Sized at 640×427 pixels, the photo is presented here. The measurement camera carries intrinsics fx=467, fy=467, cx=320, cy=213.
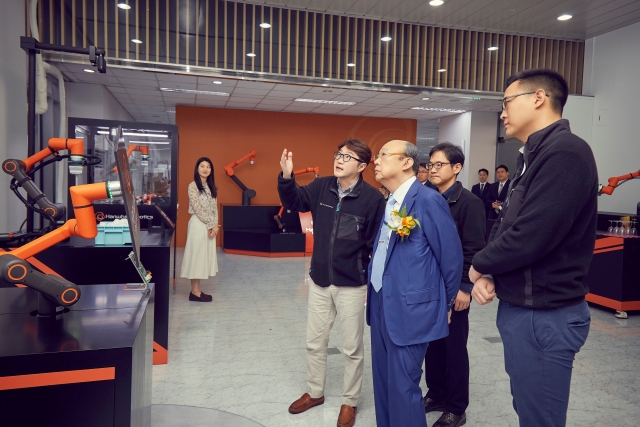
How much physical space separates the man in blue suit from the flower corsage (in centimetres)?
2

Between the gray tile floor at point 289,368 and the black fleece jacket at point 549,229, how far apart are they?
1.57m

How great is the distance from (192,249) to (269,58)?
10.6 feet

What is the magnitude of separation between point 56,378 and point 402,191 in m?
1.62

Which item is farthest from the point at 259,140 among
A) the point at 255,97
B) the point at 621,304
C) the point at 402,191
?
the point at 402,191

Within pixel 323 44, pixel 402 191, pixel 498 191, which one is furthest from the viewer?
pixel 498 191

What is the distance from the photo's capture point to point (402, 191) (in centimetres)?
231

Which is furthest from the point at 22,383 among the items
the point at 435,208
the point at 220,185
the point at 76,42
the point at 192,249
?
the point at 220,185

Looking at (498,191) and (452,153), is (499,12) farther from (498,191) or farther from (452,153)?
(452,153)

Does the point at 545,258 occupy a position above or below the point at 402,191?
below

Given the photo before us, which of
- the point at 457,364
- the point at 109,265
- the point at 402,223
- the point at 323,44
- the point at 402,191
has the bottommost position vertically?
the point at 457,364

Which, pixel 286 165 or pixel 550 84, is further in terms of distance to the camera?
pixel 286 165

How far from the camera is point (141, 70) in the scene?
21.5 feet

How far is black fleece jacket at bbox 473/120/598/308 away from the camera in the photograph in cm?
156

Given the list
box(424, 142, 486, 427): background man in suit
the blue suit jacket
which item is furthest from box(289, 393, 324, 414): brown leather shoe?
the blue suit jacket
